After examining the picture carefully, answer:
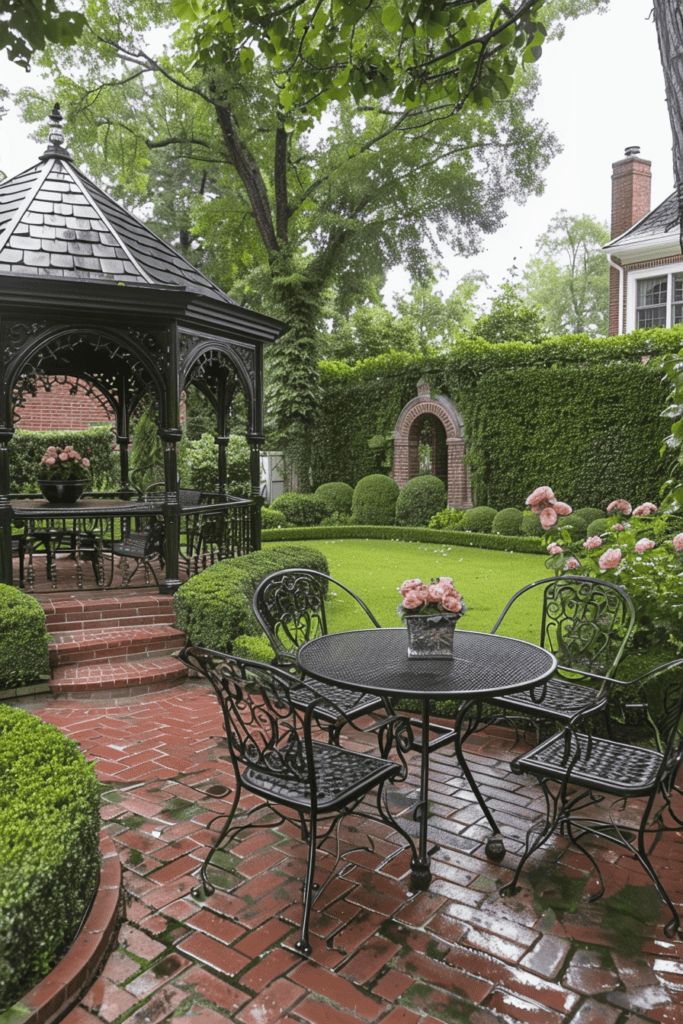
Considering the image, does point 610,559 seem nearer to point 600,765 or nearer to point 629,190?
point 600,765

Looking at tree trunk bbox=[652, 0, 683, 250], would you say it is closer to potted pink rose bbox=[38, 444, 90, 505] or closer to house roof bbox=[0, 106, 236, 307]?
house roof bbox=[0, 106, 236, 307]

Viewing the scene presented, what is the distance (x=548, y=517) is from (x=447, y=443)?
1225cm

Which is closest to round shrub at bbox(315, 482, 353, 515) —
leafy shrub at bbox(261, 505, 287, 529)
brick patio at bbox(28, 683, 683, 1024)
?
leafy shrub at bbox(261, 505, 287, 529)

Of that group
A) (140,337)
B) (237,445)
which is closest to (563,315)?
(237,445)

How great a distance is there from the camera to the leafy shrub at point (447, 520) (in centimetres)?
1588

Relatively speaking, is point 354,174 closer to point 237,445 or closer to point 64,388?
point 237,445

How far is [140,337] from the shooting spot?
297 inches

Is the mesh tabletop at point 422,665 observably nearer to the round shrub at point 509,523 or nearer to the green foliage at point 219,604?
the green foliage at point 219,604

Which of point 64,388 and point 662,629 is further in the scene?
point 64,388

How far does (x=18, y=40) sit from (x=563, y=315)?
4381cm

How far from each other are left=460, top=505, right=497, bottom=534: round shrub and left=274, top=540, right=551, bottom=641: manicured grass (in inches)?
42.6

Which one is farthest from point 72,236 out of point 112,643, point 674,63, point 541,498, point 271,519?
point 271,519

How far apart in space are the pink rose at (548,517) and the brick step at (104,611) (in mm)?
3821

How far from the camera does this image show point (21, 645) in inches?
221
